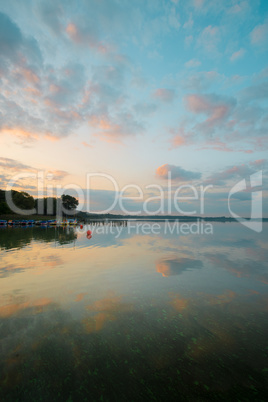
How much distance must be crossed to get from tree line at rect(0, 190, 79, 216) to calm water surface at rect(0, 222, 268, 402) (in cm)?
10152

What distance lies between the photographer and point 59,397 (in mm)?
4543

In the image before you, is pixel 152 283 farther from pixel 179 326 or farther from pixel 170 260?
pixel 170 260

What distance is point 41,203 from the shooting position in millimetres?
135750

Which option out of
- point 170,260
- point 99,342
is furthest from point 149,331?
point 170,260

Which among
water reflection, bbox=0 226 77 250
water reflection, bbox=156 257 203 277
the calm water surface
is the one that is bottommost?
water reflection, bbox=0 226 77 250

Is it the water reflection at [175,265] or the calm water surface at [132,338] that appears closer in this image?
the calm water surface at [132,338]

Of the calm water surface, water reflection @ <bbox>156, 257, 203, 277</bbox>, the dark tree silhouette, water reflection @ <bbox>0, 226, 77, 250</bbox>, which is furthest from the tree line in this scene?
the calm water surface

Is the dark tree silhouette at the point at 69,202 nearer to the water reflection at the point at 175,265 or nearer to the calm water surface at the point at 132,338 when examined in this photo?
the water reflection at the point at 175,265

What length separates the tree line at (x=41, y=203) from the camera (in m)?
108

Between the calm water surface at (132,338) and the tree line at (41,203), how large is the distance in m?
102

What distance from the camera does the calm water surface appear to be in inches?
190

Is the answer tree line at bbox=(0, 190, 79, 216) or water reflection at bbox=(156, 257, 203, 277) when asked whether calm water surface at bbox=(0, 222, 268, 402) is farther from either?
tree line at bbox=(0, 190, 79, 216)

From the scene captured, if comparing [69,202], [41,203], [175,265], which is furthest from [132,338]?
[69,202]

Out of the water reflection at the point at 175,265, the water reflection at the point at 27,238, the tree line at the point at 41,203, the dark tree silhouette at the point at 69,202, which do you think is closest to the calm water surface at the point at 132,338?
the water reflection at the point at 175,265
